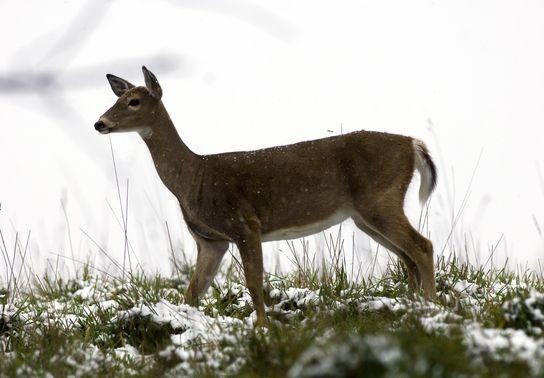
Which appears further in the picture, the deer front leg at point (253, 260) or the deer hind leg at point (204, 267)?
the deer hind leg at point (204, 267)

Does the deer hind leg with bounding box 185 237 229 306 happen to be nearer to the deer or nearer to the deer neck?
the deer

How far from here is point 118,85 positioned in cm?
681

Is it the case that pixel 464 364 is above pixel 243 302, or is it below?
above

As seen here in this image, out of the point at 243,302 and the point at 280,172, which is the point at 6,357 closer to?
the point at 243,302

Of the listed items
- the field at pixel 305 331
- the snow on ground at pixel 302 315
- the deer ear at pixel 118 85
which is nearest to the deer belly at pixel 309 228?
the field at pixel 305 331

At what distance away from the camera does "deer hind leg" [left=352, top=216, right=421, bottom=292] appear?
→ 596cm

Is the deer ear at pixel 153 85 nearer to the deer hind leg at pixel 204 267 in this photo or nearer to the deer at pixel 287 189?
the deer at pixel 287 189

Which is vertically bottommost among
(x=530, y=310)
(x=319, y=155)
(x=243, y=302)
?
(x=243, y=302)

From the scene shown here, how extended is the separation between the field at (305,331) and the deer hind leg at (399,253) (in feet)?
0.42

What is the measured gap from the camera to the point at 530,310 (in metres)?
4.20

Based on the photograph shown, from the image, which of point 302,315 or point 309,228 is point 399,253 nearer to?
point 309,228

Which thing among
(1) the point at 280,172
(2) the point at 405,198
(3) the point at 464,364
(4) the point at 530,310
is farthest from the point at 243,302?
(3) the point at 464,364

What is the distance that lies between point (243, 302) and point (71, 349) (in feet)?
6.16

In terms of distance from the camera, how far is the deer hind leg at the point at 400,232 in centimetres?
589
